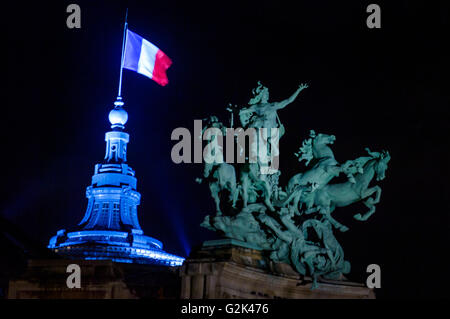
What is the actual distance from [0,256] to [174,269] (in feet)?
58.2

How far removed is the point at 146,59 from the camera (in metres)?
54.2

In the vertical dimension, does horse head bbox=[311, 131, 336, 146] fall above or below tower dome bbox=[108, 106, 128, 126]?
below

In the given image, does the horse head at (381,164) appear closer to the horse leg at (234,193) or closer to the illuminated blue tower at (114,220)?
the horse leg at (234,193)

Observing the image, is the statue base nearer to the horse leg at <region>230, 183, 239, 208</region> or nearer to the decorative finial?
the horse leg at <region>230, 183, 239, 208</region>

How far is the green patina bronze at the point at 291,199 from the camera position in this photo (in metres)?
35.8

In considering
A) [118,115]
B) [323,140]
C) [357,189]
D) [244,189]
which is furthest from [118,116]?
[357,189]

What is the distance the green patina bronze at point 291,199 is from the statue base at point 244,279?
565mm

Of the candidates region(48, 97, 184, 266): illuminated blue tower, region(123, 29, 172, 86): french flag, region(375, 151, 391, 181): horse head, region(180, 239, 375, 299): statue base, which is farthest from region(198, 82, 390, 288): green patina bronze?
region(48, 97, 184, 266): illuminated blue tower

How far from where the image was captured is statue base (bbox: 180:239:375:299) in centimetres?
3225

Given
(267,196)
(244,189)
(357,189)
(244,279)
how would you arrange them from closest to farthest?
(244,279) < (244,189) < (267,196) < (357,189)

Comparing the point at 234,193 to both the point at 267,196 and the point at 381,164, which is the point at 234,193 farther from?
the point at 381,164

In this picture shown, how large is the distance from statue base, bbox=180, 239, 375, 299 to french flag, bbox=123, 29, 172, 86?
21.1m

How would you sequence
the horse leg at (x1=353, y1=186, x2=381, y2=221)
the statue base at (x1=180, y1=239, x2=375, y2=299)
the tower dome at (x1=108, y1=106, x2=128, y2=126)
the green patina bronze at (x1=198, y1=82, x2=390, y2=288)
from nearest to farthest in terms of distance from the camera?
1. the statue base at (x1=180, y1=239, x2=375, y2=299)
2. the green patina bronze at (x1=198, y1=82, x2=390, y2=288)
3. the horse leg at (x1=353, y1=186, x2=381, y2=221)
4. the tower dome at (x1=108, y1=106, x2=128, y2=126)

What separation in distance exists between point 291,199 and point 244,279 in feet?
16.6
